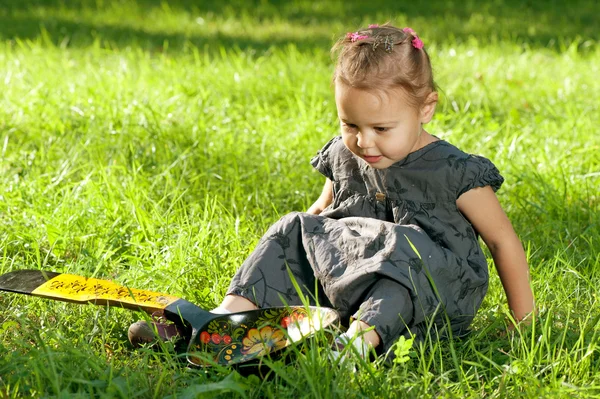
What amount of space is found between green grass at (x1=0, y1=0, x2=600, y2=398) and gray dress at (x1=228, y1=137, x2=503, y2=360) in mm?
124

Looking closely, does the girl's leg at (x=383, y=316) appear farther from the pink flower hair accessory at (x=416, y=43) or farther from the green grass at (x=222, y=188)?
the pink flower hair accessory at (x=416, y=43)

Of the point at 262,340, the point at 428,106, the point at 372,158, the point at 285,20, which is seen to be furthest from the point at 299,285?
the point at 285,20

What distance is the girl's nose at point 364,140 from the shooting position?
8.11 feet

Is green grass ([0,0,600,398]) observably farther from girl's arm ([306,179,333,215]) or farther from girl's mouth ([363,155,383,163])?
girl's mouth ([363,155,383,163])

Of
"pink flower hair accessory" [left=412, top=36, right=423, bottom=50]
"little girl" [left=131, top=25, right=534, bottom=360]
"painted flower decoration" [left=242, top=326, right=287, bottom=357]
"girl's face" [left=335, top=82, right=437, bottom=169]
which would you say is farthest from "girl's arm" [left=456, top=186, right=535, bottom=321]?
"painted flower decoration" [left=242, top=326, right=287, bottom=357]

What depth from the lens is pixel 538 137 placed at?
432 cm

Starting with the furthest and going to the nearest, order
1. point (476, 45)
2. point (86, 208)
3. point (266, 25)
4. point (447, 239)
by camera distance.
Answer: point (266, 25)
point (476, 45)
point (86, 208)
point (447, 239)

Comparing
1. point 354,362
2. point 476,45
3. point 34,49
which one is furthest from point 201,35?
point 354,362

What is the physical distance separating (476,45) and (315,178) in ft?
9.93

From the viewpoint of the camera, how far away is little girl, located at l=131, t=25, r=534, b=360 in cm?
239

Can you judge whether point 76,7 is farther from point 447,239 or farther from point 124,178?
point 447,239

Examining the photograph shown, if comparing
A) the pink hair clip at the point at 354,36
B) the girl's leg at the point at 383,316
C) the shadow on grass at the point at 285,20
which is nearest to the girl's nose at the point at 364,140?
the pink hair clip at the point at 354,36

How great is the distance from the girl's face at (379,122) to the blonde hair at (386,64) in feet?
0.08

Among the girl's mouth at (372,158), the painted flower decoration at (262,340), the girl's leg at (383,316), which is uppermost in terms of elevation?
the girl's mouth at (372,158)
